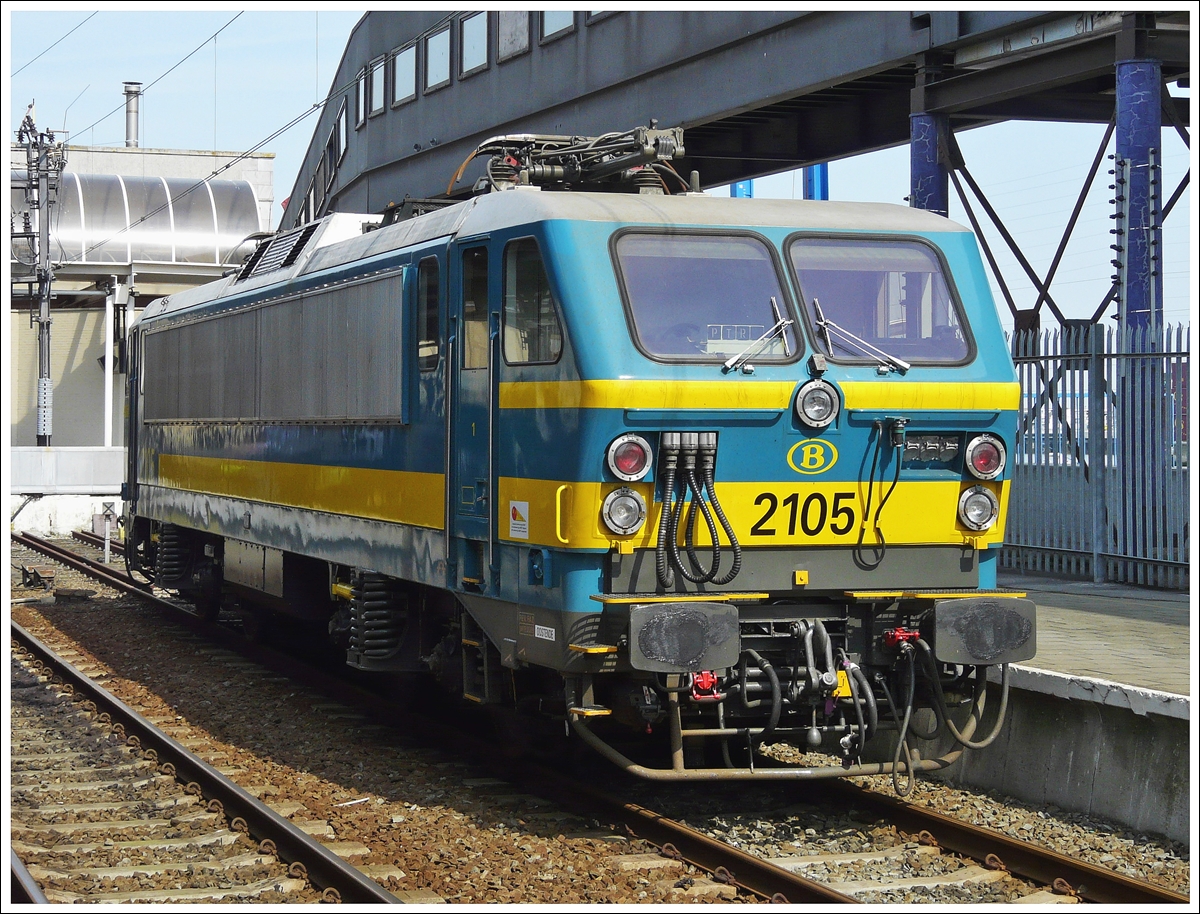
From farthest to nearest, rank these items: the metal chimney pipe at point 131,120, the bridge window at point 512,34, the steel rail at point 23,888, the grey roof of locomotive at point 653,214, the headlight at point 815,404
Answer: the metal chimney pipe at point 131,120
the bridge window at point 512,34
the grey roof of locomotive at point 653,214
the headlight at point 815,404
the steel rail at point 23,888

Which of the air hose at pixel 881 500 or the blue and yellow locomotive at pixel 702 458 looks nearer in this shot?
the blue and yellow locomotive at pixel 702 458

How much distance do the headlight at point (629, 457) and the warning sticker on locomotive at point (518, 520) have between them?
0.63 m

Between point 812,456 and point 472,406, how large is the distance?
1.87 metres

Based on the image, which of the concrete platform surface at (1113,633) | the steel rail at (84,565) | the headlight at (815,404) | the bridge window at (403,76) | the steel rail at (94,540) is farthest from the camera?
the bridge window at (403,76)

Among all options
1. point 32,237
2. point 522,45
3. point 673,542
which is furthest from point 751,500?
point 32,237

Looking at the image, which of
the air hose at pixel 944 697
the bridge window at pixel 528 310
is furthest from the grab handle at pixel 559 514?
the air hose at pixel 944 697

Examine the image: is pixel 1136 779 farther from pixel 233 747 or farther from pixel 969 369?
pixel 233 747

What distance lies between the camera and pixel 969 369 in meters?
8.29

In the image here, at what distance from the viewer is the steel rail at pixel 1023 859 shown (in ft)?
22.1

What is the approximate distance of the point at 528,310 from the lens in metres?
8.02

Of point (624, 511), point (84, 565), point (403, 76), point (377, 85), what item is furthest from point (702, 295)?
point (377, 85)

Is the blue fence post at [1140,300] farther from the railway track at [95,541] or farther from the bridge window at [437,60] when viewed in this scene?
the railway track at [95,541]

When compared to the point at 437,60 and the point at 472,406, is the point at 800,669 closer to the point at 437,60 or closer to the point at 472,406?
the point at 472,406

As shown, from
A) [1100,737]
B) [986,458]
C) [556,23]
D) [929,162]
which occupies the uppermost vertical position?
[556,23]
